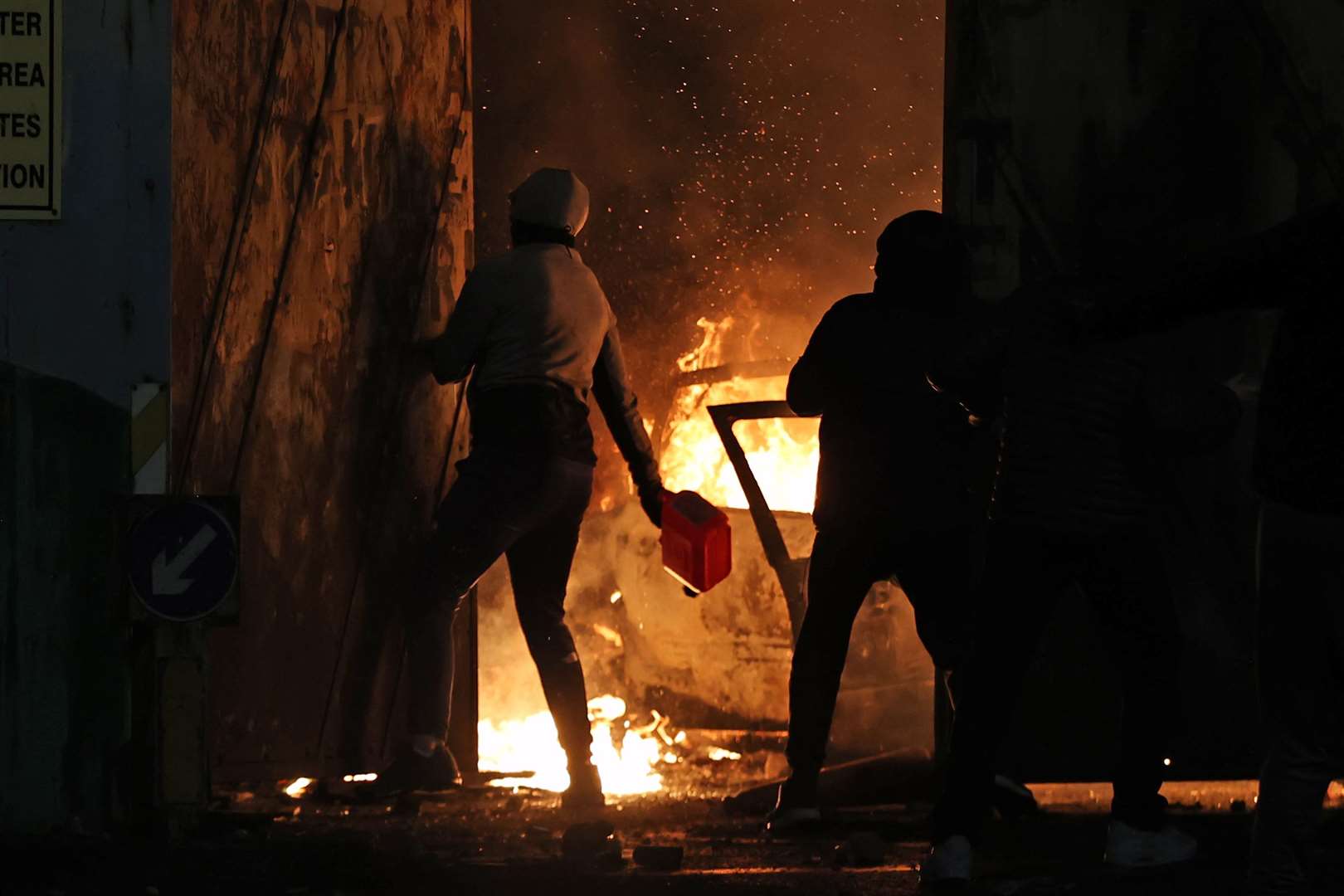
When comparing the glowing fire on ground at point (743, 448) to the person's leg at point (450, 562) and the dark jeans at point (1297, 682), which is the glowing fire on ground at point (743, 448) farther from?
the dark jeans at point (1297, 682)

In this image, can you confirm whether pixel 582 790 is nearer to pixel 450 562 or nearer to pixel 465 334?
pixel 450 562

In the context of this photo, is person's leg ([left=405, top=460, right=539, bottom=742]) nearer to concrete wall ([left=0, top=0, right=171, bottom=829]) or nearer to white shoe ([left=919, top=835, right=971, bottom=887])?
concrete wall ([left=0, top=0, right=171, bottom=829])

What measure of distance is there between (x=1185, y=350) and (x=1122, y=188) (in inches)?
23.5

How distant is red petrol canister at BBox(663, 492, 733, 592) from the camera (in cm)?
667

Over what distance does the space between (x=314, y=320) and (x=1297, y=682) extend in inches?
153

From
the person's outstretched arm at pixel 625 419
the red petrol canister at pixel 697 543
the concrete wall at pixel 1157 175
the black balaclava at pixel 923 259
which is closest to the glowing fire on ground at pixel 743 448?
the person's outstretched arm at pixel 625 419

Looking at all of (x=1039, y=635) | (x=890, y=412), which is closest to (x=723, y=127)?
(x=890, y=412)

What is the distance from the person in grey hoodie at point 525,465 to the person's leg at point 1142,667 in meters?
1.79

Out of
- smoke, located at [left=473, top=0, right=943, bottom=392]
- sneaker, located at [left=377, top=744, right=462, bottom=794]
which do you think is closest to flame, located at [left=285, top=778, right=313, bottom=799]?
sneaker, located at [left=377, top=744, right=462, bottom=794]

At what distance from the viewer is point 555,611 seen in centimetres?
664

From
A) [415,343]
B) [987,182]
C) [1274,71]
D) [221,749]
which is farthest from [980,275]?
[221,749]

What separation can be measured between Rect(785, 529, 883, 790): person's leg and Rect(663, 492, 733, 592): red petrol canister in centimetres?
38

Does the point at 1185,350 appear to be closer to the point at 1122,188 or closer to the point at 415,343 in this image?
the point at 1122,188

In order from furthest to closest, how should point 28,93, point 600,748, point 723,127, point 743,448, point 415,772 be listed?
point 723,127 < point 743,448 < point 600,748 < point 415,772 < point 28,93
